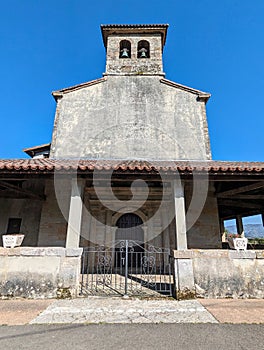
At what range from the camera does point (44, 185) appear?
25.6 feet

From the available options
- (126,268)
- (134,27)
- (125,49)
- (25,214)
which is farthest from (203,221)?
(134,27)

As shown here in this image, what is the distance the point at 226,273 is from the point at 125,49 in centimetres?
1265

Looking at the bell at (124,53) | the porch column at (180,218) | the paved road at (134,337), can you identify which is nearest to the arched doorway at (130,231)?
the porch column at (180,218)

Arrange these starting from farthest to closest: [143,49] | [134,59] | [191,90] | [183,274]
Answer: [143,49]
[134,59]
[191,90]
[183,274]

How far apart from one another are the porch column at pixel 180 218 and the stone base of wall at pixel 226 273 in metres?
0.25

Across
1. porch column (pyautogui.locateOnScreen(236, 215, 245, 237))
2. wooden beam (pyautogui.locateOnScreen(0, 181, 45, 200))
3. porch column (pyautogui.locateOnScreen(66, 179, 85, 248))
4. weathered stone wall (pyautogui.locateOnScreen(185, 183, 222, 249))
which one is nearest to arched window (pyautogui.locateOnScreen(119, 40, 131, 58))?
weathered stone wall (pyautogui.locateOnScreen(185, 183, 222, 249))

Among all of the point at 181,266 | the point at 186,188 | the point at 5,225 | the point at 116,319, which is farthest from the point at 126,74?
the point at 116,319

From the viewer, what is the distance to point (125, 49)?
40.8ft

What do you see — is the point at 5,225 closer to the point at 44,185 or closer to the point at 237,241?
the point at 44,185

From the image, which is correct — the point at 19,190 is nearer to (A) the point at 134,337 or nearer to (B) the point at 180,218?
(B) the point at 180,218

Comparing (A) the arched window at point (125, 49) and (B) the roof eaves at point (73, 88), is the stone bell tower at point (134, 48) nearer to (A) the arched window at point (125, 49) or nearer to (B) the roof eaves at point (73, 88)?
(A) the arched window at point (125, 49)

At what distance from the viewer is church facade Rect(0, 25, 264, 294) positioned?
5.23 m

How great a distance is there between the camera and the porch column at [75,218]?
501 cm

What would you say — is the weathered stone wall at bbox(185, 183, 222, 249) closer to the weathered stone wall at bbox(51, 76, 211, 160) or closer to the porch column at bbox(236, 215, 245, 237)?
the weathered stone wall at bbox(51, 76, 211, 160)
